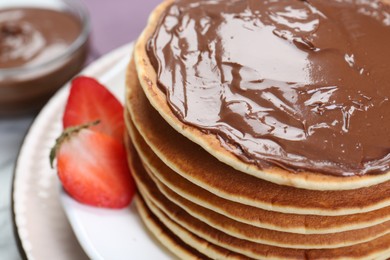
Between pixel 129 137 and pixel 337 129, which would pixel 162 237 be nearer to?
pixel 129 137

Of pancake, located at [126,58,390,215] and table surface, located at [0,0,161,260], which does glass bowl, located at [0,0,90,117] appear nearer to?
table surface, located at [0,0,161,260]

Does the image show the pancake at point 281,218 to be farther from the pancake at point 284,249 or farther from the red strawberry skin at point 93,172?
the red strawberry skin at point 93,172

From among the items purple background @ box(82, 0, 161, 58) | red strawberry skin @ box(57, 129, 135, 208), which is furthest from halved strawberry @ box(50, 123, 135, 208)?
purple background @ box(82, 0, 161, 58)

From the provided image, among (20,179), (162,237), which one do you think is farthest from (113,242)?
(20,179)

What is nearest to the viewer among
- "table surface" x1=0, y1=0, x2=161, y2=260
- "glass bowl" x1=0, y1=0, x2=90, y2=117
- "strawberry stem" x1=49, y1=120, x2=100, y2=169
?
"strawberry stem" x1=49, y1=120, x2=100, y2=169

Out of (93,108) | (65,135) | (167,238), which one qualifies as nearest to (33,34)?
(93,108)

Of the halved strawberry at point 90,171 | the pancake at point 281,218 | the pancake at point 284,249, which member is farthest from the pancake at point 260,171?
the halved strawberry at point 90,171

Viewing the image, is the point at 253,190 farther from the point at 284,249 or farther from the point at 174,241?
the point at 174,241
